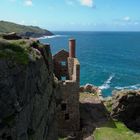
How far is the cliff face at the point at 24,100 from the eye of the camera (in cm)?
1816

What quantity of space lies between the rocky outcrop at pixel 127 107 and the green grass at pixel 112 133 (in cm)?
612

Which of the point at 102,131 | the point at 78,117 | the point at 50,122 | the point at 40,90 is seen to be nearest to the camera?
the point at 40,90

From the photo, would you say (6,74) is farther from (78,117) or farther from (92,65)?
(92,65)

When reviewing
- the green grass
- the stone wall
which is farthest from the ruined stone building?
the green grass

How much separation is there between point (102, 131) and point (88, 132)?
1.96m

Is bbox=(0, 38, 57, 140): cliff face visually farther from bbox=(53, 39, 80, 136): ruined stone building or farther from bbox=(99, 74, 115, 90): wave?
bbox=(99, 74, 115, 90): wave

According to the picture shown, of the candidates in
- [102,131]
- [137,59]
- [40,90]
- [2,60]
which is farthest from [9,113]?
[137,59]

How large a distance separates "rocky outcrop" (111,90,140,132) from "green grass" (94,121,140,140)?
20.1ft

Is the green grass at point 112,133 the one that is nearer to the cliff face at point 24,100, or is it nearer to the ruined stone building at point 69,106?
the ruined stone building at point 69,106

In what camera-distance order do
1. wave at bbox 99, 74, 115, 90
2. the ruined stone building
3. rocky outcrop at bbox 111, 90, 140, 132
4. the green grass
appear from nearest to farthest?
1. the green grass
2. the ruined stone building
3. rocky outcrop at bbox 111, 90, 140, 132
4. wave at bbox 99, 74, 115, 90

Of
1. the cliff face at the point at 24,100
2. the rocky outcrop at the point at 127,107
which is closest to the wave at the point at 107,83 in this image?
the rocky outcrop at the point at 127,107

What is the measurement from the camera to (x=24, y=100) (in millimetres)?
19828

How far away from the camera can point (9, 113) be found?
18.2 m

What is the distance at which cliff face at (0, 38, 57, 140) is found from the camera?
18.2 metres
